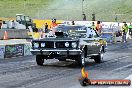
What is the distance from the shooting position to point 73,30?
17.6 metres

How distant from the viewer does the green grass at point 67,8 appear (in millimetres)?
62594

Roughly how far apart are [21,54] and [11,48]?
1.08 meters

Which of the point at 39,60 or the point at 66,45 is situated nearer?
the point at 66,45

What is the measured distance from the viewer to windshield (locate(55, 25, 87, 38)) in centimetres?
1723

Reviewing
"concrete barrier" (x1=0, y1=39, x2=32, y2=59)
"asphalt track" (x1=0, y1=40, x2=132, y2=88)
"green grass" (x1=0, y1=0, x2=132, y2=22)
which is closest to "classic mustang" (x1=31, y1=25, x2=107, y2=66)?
"asphalt track" (x1=0, y1=40, x2=132, y2=88)

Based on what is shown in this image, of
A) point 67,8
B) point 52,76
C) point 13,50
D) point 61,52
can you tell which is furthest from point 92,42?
point 67,8

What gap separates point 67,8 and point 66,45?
59352 millimetres

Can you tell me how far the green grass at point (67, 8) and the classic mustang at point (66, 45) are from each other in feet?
135

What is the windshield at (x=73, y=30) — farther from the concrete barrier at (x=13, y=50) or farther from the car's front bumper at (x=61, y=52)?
→ the concrete barrier at (x=13, y=50)

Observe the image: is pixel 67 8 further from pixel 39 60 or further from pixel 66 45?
pixel 66 45

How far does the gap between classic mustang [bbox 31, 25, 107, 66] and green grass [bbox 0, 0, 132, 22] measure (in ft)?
135

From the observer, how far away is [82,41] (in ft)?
55.0

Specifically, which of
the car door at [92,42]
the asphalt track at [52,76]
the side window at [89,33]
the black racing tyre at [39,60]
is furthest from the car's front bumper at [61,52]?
the side window at [89,33]

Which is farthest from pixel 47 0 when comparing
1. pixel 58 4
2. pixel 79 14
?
pixel 79 14
